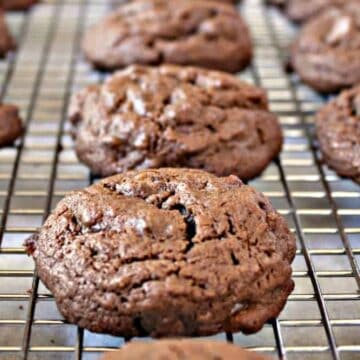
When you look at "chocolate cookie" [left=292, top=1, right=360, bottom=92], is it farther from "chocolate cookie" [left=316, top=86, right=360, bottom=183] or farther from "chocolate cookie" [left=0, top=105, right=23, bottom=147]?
"chocolate cookie" [left=0, top=105, right=23, bottom=147]

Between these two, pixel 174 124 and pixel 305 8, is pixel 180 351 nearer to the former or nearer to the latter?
pixel 174 124

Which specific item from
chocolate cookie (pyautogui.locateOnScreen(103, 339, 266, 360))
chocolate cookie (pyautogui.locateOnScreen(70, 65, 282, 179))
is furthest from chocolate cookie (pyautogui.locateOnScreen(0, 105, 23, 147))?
chocolate cookie (pyautogui.locateOnScreen(103, 339, 266, 360))

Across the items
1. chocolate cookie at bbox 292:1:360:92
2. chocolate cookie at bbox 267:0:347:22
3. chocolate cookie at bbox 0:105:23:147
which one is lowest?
chocolate cookie at bbox 267:0:347:22

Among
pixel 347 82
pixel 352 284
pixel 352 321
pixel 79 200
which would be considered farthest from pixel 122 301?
pixel 347 82

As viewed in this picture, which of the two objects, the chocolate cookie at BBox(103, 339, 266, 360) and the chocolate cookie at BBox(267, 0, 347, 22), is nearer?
the chocolate cookie at BBox(103, 339, 266, 360)

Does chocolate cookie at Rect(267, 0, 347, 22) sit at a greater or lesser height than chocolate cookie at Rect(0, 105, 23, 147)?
lesser

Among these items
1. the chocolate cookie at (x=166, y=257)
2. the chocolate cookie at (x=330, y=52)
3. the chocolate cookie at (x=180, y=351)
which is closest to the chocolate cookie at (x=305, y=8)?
the chocolate cookie at (x=330, y=52)
